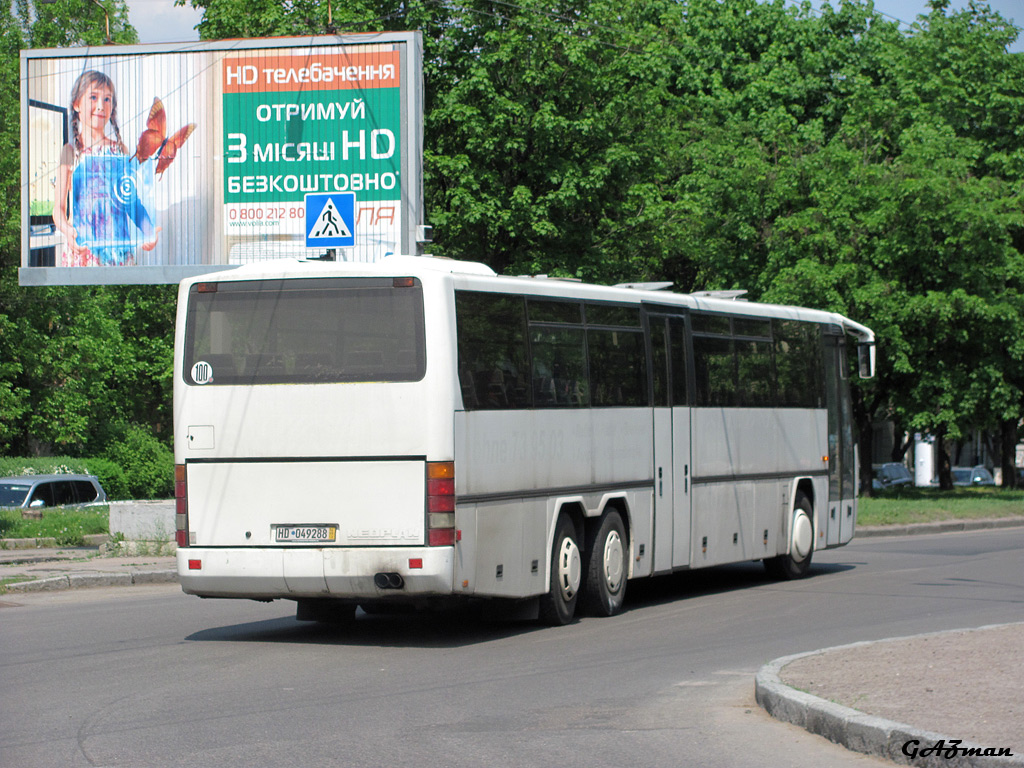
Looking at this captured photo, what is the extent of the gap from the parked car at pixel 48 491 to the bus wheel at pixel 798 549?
57.0ft

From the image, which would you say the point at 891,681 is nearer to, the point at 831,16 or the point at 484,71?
the point at 484,71

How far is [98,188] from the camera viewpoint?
22859mm

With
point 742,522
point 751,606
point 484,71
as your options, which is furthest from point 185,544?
point 484,71

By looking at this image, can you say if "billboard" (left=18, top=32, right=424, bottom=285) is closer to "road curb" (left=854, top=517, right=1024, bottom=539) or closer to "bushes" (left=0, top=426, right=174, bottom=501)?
"road curb" (left=854, top=517, right=1024, bottom=539)

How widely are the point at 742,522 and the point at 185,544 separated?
23.4 feet

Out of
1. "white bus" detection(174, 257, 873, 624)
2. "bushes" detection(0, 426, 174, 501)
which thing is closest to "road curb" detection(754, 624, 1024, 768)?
"white bus" detection(174, 257, 873, 624)

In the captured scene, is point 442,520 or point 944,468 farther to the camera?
point 944,468

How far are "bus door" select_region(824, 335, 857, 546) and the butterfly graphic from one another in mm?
10828

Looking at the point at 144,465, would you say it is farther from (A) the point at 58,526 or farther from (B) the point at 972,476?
(B) the point at 972,476

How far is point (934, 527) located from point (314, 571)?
1914cm

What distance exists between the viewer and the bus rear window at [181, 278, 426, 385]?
1135 centimetres

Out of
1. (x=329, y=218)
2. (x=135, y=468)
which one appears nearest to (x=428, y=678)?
(x=329, y=218)

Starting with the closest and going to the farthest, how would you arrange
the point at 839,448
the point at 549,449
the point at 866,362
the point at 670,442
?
the point at 549,449
the point at 670,442
the point at 866,362
the point at 839,448

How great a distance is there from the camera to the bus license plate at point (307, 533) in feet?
37.4
